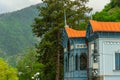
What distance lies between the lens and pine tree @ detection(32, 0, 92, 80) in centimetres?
5078

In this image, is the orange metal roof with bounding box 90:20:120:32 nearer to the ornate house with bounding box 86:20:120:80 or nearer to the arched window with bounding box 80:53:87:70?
the ornate house with bounding box 86:20:120:80

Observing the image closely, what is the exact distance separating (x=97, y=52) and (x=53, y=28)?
19.2m

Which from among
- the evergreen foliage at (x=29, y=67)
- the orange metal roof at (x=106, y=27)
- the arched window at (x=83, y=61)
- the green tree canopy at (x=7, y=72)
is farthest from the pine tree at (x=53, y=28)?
the orange metal roof at (x=106, y=27)

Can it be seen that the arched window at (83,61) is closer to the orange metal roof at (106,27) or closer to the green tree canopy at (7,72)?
the orange metal roof at (106,27)

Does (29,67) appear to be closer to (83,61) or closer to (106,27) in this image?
(83,61)

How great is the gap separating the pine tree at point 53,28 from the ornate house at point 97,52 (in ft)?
46.6

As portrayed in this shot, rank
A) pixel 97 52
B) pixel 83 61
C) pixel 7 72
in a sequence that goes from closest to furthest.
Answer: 1. pixel 97 52
2. pixel 83 61
3. pixel 7 72

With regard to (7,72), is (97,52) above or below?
above

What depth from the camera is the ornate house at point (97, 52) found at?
31672 millimetres

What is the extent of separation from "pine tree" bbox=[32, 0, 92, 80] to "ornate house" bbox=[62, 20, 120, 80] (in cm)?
1420

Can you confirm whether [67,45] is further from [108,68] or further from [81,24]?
[81,24]

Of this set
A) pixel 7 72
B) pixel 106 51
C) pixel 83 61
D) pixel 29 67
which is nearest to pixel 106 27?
pixel 106 51

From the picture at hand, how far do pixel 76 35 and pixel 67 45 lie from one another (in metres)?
1.93

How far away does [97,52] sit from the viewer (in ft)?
106
